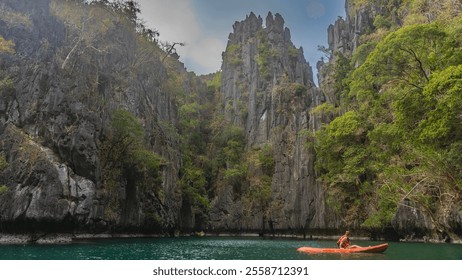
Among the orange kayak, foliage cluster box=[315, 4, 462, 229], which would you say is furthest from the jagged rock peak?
the orange kayak

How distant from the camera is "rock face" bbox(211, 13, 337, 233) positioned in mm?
32688

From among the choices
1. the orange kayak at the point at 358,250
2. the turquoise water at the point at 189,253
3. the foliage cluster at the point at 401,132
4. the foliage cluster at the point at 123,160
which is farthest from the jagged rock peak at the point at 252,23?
the orange kayak at the point at 358,250

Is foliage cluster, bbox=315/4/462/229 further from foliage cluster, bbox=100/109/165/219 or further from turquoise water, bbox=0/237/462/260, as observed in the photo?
foliage cluster, bbox=100/109/165/219

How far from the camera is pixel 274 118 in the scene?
42.7 m

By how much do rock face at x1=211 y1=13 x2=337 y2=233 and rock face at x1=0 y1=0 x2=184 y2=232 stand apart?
→ 27.9 feet

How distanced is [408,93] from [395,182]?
605 centimetres

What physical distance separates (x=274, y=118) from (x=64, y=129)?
24924 mm

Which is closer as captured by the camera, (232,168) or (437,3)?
(437,3)

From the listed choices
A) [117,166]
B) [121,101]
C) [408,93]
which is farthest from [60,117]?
[408,93]

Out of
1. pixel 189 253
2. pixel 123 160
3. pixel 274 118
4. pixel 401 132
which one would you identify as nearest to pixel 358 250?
pixel 189 253

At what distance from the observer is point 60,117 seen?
2216 centimetres

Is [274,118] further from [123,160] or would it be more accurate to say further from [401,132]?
[401,132]
